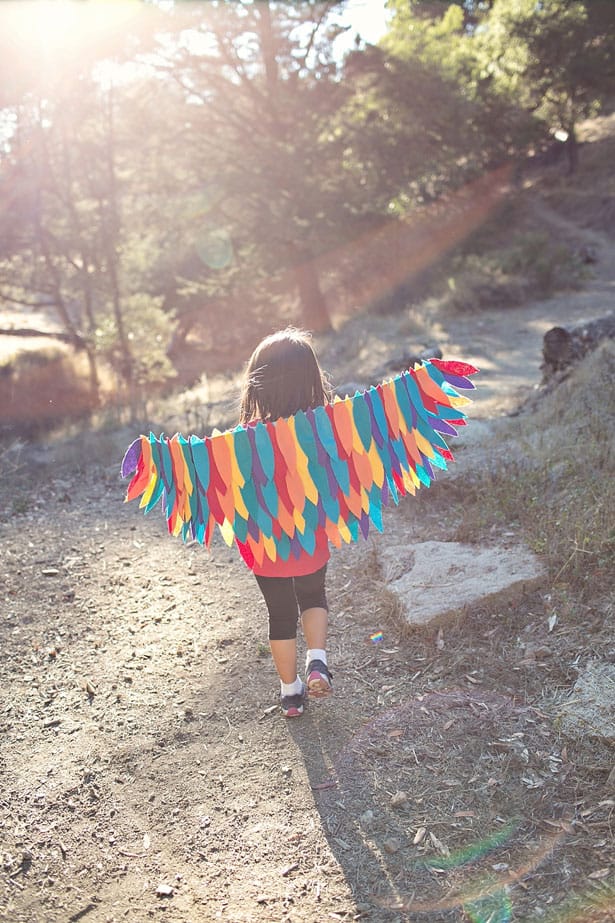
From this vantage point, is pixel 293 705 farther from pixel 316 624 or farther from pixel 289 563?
pixel 289 563

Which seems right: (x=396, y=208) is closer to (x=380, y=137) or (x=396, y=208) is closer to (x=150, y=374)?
(x=380, y=137)

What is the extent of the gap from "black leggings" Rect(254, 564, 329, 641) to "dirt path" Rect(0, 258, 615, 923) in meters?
0.42

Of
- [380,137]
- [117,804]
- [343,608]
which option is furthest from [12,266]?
[117,804]

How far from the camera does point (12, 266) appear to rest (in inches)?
434

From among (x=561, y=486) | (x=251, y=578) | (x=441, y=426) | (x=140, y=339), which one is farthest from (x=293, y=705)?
(x=140, y=339)

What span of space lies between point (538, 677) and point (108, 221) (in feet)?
31.8

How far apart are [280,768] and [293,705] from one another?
31cm

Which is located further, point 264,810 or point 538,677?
point 538,677

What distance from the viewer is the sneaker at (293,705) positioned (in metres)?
3.13

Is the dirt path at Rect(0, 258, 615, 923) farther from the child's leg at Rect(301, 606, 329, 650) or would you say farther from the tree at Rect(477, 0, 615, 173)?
the tree at Rect(477, 0, 615, 173)

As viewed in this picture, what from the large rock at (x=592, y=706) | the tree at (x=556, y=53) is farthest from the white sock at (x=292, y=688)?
the tree at (x=556, y=53)

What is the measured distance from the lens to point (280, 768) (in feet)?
9.43

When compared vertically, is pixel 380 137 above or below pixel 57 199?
above

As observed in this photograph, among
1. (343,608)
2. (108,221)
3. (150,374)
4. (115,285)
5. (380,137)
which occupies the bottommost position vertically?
(343,608)
